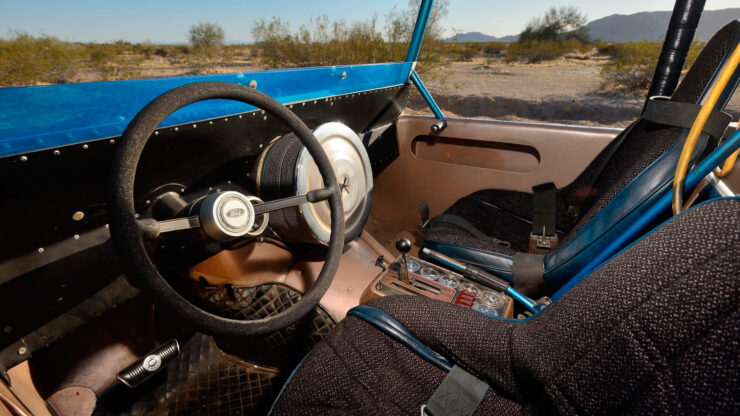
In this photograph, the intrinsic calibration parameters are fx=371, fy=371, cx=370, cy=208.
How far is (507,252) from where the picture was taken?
1.42 metres

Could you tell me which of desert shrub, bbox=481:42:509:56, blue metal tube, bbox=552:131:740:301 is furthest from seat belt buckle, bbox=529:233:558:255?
desert shrub, bbox=481:42:509:56

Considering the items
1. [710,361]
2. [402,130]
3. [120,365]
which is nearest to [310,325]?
[120,365]

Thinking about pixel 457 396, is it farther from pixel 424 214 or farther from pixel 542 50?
pixel 542 50

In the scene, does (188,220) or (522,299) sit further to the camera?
(522,299)

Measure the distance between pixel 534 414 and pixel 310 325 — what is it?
85cm

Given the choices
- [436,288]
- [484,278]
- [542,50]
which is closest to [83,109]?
[436,288]

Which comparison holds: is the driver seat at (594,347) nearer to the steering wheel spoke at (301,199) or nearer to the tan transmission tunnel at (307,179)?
the steering wheel spoke at (301,199)

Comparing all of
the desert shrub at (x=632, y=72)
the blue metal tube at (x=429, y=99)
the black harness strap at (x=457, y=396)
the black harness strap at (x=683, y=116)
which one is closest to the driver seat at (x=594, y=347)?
the black harness strap at (x=457, y=396)

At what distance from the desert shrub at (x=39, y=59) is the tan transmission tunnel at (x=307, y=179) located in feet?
21.7

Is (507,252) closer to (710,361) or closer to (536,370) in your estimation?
(536,370)

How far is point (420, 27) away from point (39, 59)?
7970mm

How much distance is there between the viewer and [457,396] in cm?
78

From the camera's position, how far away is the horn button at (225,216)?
870mm

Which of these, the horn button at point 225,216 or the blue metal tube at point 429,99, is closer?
the horn button at point 225,216
